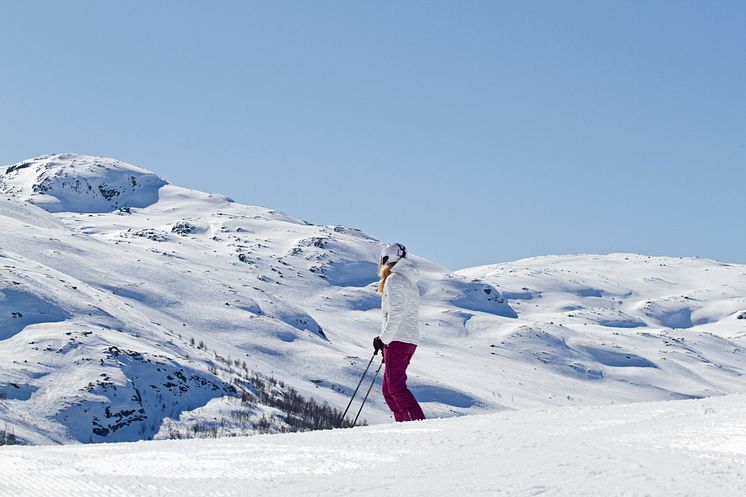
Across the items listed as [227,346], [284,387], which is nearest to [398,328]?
[284,387]

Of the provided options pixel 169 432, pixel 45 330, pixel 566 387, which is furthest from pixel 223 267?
pixel 169 432

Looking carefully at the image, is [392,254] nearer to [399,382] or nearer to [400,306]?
[400,306]

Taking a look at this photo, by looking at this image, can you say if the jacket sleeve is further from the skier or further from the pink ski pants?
the pink ski pants

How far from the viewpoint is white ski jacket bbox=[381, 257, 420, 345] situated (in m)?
10.6

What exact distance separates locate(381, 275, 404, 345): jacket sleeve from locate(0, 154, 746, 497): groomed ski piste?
1631 millimetres

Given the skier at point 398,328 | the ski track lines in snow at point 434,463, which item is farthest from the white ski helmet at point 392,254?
the ski track lines in snow at point 434,463

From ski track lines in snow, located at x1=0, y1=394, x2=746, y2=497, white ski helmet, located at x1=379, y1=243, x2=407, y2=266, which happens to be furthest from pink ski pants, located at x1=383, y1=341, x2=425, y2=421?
ski track lines in snow, located at x1=0, y1=394, x2=746, y2=497

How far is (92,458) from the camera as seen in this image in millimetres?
6250

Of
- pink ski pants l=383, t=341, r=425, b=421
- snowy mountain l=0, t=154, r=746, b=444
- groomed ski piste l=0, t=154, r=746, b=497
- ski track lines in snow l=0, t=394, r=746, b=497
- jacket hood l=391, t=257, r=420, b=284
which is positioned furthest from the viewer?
snowy mountain l=0, t=154, r=746, b=444

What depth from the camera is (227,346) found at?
3445 inches

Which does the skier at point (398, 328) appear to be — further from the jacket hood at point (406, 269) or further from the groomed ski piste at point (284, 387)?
the groomed ski piste at point (284, 387)

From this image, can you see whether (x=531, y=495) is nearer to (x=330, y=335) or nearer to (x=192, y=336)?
(x=192, y=336)

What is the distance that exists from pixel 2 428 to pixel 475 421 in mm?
35946

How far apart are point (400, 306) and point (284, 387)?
67943 mm
